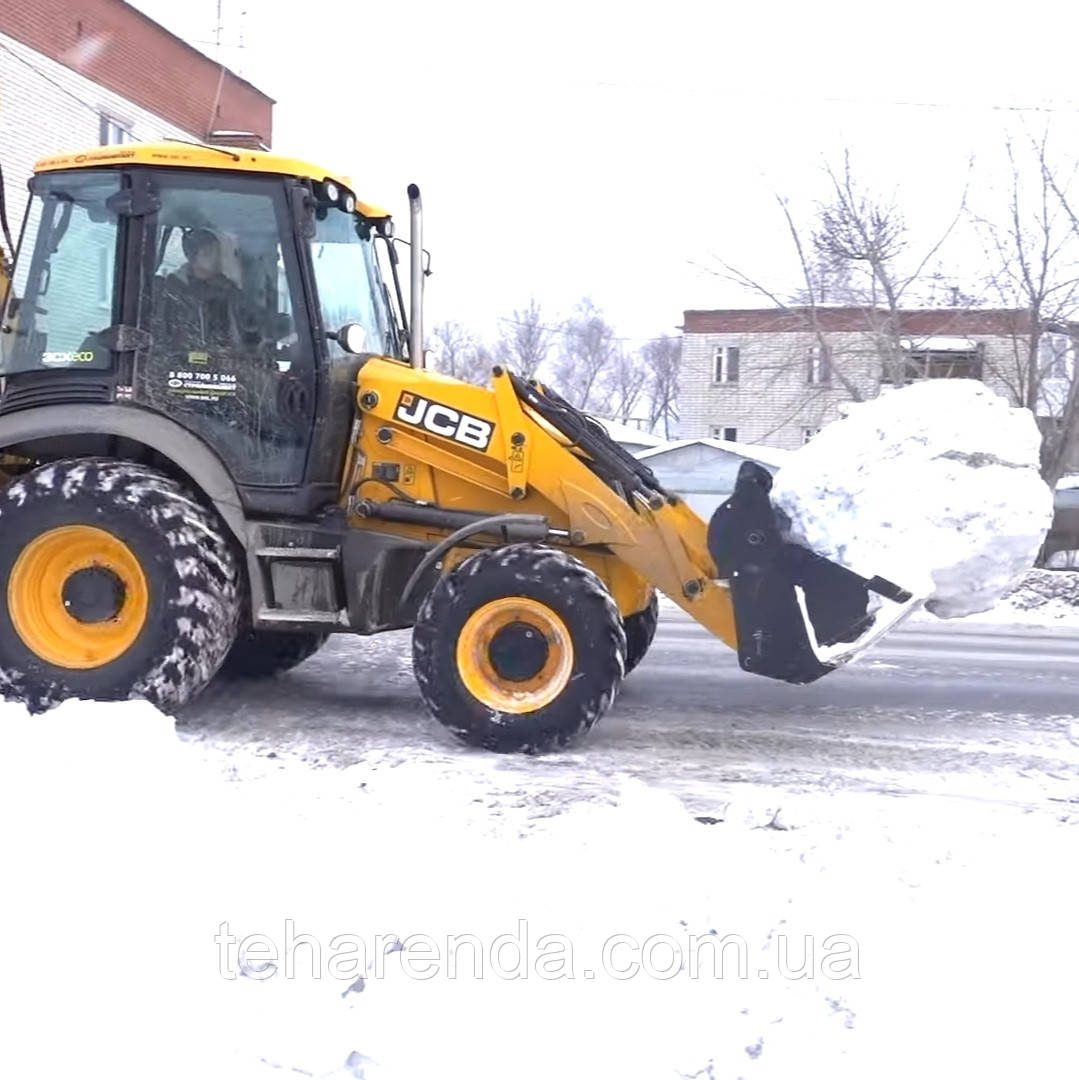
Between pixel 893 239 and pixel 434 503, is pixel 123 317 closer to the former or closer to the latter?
pixel 434 503

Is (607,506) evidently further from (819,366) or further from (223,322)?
(819,366)

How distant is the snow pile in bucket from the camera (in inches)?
221

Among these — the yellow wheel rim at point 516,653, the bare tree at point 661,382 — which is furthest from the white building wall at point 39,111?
Answer: the bare tree at point 661,382

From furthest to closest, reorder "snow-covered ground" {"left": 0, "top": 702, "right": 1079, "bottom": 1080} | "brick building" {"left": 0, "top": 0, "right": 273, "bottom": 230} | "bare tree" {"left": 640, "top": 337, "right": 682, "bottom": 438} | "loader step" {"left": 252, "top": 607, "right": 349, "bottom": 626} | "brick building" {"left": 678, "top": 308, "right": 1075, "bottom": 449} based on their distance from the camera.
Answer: "bare tree" {"left": 640, "top": 337, "right": 682, "bottom": 438} < "brick building" {"left": 678, "top": 308, "right": 1075, "bottom": 449} < "brick building" {"left": 0, "top": 0, "right": 273, "bottom": 230} < "loader step" {"left": 252, "top": 607, "right": 349, "bottom": 626} < "snow-covered ground" {"left": 0, "top": 702, "right": 1079, "bottom": 1080}

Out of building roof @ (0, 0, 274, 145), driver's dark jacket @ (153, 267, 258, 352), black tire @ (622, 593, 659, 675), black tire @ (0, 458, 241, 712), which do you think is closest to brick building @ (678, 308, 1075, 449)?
building roof @ (0, 0, 274, 145)

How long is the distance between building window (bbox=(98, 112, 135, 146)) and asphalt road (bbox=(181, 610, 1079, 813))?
11198 millimetres

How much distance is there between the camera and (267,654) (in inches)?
293

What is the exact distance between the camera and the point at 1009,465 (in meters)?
5.69

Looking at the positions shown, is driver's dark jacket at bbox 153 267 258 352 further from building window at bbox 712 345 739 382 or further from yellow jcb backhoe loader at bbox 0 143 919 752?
building window at bbox 712 345 739 382

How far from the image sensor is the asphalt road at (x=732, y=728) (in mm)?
5570

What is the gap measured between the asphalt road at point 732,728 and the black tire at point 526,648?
5.7 inches

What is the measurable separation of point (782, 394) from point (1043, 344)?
820 inches

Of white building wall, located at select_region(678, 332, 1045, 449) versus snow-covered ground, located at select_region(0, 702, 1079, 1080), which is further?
white building wall, located at select_region(678, 332, 1045, 449)

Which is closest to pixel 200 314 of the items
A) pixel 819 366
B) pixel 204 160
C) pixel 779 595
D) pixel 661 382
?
pixel 204 160
